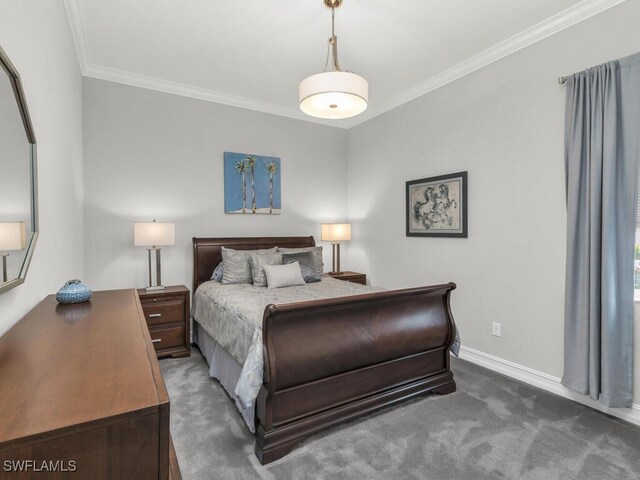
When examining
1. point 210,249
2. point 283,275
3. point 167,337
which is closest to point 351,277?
point 283,275

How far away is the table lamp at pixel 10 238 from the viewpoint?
1.09 m

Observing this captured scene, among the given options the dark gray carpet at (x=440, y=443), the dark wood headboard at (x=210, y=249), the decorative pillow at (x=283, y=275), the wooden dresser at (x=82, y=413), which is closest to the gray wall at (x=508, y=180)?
the dark gray carpet at (x=440, y=443)

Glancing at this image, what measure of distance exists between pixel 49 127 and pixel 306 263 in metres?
2.53

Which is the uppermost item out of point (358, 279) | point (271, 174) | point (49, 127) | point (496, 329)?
point (271, 174)

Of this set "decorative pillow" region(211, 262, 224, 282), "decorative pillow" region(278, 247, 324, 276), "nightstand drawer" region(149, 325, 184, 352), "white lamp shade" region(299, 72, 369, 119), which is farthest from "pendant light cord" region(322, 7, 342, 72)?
"nightstand drawer" region(149, 325, 184, 352)

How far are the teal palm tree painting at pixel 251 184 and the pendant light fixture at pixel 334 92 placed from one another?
6.00 ft

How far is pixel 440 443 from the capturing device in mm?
2064

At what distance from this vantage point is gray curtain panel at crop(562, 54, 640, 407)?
7.41 feet

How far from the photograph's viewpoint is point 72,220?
8.87ft

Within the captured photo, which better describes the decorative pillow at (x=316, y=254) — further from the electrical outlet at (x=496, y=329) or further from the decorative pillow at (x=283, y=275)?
the electrical outlet at (x=496, y=329)

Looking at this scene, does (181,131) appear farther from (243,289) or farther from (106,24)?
(243,289)

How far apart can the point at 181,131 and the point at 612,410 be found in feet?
14.9

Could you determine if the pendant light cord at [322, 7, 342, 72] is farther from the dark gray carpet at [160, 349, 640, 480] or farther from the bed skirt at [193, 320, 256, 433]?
the dark gray carpet at [160, 349, 640, 480]

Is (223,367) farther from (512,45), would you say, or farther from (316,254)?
(512,45)
